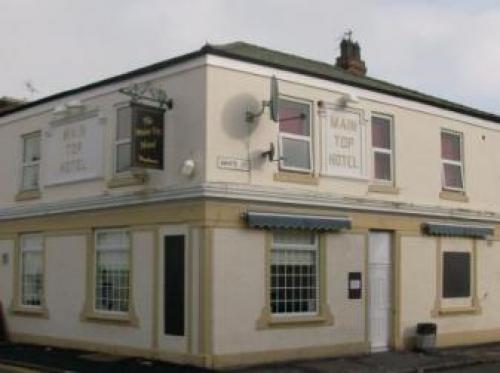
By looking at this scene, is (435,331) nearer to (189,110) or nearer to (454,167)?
(454,167)

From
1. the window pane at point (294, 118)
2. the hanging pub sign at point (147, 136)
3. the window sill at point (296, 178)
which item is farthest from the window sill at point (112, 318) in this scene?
the window pane at point (294, 118)

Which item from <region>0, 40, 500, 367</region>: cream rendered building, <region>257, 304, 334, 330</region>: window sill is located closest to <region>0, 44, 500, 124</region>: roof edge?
<region>0, 40, 500, 367</region>: cream rendered building

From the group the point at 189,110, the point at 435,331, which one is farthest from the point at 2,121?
the point at 435,331

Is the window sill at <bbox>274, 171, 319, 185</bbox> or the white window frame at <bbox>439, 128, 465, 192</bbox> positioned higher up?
the white window frame at <bbox>439, 128, 465, 192</bbox>

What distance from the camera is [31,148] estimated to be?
2133 centimetres

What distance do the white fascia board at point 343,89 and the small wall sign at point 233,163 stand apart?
1.76 m

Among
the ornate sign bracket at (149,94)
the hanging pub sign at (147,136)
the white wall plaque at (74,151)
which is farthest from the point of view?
the white wall plaque at (74,151)

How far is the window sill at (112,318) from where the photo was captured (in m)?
17.4

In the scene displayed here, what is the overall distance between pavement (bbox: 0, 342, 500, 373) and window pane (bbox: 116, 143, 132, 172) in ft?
12.9

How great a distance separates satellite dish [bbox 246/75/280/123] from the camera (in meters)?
16.4

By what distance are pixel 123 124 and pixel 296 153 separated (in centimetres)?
375

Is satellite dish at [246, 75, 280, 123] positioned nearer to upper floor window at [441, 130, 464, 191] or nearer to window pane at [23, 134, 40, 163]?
upper floor window at [441, 130, 464, 191]

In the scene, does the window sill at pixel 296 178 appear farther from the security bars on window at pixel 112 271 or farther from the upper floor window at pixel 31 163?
the upper floor window at pixel 31 163

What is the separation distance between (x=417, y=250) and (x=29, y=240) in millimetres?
9499
